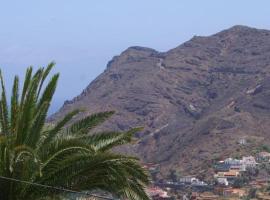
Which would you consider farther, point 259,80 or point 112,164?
point 259,80

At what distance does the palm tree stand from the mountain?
4373 inches

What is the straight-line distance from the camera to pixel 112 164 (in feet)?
34.4

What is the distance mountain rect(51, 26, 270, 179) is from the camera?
440 ft

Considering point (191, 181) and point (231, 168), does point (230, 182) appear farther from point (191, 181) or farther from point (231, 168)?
point (191, 181)

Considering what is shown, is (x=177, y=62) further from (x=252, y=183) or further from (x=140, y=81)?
(x=252, y=183)

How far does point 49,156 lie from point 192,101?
170 m

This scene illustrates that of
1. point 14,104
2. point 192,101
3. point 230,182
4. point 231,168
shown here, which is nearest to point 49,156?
point 14,104

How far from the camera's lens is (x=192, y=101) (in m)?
180

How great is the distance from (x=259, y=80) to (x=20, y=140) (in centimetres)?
15854

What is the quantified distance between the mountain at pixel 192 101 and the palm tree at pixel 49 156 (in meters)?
111

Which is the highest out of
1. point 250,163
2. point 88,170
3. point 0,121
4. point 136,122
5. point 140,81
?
point 140,81

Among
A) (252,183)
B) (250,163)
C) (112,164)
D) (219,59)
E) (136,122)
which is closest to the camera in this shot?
(112,164)

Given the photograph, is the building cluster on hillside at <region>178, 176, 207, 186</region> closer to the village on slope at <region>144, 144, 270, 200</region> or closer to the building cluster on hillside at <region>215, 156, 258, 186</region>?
the village on slope at <region>144, 144, 270, 200</region>

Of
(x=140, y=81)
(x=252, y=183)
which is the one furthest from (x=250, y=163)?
(x=140, y=81)
